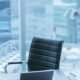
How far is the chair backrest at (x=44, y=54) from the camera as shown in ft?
7.51

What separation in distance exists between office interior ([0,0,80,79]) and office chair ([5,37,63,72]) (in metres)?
0.84

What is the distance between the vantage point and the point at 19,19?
3322mm

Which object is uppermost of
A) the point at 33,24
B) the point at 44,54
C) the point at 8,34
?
the point at 33,24

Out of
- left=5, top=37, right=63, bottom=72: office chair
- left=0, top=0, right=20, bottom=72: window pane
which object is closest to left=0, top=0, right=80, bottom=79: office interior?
left=0, top=0, right=20, bottom=72: window pane

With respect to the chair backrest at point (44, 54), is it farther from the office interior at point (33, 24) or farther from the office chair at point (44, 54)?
the office interior at point (33, 24)

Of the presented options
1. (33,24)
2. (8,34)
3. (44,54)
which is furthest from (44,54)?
(8,34)

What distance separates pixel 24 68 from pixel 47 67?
761 mm

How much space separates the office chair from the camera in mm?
2289

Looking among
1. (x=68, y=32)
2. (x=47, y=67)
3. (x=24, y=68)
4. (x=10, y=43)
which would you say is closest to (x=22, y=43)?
(x=10, y=43)

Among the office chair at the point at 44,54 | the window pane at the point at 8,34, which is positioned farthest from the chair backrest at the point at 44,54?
the window pane at the point at 8,34

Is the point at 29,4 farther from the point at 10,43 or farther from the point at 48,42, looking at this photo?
the point at 48,42

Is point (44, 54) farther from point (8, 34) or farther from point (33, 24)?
point (8, 34)

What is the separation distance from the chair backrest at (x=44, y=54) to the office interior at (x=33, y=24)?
840 mm

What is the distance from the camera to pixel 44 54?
7.89 ft
